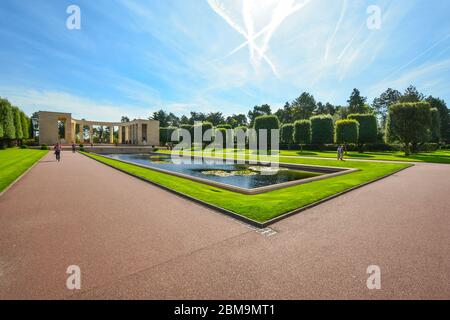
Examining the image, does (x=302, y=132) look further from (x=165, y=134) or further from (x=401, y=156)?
(x=165, y=134)

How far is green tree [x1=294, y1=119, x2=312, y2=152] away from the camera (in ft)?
154

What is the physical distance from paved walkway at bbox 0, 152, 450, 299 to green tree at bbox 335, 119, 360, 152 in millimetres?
37581

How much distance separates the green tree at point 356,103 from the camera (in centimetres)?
8194

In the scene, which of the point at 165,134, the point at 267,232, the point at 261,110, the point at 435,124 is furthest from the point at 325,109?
the point at 267,232

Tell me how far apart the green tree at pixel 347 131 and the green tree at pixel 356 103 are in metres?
47.3

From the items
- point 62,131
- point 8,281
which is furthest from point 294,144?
point 62,131

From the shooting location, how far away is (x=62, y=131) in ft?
277

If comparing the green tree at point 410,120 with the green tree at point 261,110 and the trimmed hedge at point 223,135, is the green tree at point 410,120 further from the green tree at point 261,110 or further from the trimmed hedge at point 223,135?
the green tree at point 261,110

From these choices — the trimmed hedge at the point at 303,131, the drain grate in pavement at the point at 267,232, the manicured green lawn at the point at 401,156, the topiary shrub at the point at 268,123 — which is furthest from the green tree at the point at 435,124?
the drain grate in pavement at the point at 267,232

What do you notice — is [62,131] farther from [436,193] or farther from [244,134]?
[436,193]

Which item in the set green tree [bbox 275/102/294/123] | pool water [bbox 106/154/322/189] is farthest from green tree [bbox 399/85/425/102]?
pool water [bbox 106/154/322/189]

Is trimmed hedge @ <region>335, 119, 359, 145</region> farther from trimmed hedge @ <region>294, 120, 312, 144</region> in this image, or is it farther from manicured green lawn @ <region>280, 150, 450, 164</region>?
manicured green lawn @ <region>280, 150, 450, 164</region>

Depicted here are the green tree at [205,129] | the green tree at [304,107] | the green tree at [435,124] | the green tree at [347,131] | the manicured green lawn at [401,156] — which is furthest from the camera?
the green tree at [304,107]
